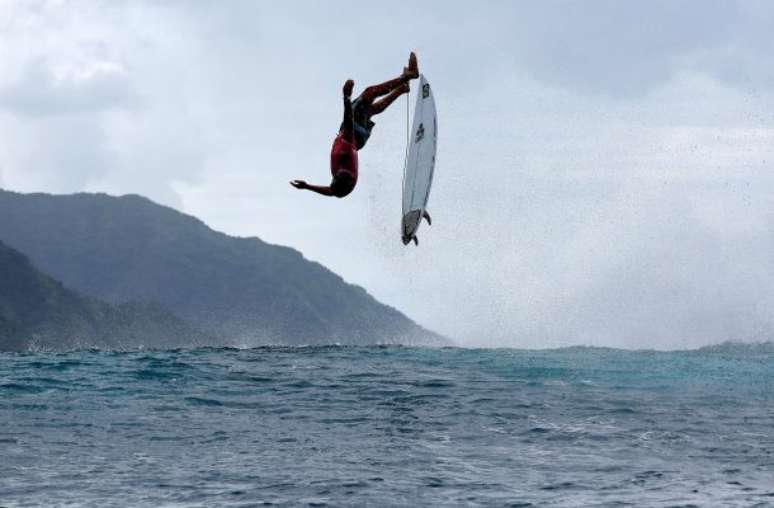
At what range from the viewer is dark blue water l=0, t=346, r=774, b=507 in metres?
14.6

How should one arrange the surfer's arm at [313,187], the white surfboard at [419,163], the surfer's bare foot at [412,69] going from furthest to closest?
the white surfboard at [419,163]
the surfer's bare foot at [412,69]
the surfer's arm at [313,187]

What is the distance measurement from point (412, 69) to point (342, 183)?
12.3 ft

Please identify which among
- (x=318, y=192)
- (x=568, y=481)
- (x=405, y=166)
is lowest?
(x=568, y=481)

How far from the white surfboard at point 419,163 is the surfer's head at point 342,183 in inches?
146

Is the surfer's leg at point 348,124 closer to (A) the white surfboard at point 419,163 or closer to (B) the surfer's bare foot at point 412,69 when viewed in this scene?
(B) the surfer's bare foot at point 412,69

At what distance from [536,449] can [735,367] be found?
26521 mm

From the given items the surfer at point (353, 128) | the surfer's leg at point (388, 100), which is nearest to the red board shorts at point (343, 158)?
the surfer at point (353, 128)

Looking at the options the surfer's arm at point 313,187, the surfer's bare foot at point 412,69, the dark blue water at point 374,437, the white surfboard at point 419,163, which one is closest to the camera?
the dark blue water at point 374,437

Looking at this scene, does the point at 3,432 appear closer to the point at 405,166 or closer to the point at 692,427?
the point at 405,166

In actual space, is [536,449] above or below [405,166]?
below

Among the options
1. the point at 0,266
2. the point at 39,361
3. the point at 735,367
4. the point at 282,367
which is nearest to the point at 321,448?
the point at 282,367

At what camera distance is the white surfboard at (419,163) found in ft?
73.9

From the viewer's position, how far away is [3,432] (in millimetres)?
19766

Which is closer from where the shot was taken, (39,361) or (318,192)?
(318,192)
